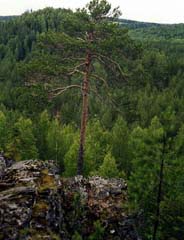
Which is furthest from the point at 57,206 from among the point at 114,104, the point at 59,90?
the point at 59,90

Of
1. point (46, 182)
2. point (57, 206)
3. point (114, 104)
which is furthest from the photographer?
point (114, 104)

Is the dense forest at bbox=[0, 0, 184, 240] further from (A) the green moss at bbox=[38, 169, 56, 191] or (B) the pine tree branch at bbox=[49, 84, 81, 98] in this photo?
(A) the green moss at bbox=[38, 169, 56, 191]

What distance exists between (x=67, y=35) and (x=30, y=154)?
12822 mm

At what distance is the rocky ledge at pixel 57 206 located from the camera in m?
14.6

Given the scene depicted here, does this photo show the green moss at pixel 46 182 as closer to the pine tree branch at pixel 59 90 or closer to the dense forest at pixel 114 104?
the dense forest at pixel 114 104

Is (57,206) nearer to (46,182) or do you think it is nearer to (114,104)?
(46,182)

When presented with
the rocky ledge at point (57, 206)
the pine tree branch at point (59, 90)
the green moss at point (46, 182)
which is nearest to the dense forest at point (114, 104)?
the pine tree branch at point (59, 90)

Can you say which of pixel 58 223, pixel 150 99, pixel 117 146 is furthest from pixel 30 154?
pixel 150 99

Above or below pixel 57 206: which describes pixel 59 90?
above

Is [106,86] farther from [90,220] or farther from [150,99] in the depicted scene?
[150,99]

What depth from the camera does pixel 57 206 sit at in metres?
16.6

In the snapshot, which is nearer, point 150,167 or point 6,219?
point 6,219

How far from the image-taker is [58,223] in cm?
1599

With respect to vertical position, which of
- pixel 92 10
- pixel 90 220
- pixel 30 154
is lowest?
pixel 30 154
